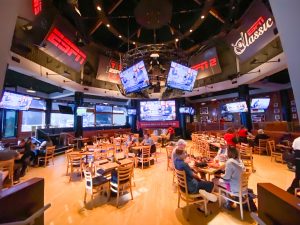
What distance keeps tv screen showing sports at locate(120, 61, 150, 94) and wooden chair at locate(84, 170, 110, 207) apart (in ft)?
12.3

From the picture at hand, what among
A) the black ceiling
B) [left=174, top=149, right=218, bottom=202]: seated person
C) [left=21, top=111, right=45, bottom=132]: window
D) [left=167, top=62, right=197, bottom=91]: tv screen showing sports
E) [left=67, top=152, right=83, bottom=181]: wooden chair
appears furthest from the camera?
[left=21, top=111, right=45, bottom=132]: window

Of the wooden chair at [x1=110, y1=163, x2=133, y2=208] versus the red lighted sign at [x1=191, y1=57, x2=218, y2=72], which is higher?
the red lighted sign at [x1=191, y1=57, x2=218, y2=72]

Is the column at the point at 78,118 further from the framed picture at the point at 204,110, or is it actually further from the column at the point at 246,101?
the framed picture at the point at 204,110

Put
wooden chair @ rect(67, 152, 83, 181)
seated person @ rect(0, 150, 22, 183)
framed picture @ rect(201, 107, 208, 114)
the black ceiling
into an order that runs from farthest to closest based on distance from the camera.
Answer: framed picture @ rect(201, 107, 208, 114)
the black ceiling
wooden chair @ rect(67, 152, 83, 181)
seated person @ rect(0, 150, 22, 183)

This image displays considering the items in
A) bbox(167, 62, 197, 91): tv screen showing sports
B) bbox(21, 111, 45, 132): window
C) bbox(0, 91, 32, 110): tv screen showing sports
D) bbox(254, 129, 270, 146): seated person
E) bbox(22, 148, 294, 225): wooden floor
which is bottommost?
bbox(22, 148, 294, 225): wooden floor

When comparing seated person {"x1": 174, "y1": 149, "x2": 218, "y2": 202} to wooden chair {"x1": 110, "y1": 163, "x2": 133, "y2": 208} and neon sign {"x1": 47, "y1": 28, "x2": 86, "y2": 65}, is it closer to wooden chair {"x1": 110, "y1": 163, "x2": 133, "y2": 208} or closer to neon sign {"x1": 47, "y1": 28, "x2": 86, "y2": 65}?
wooden chair {"x1": 110, "y1": 163, "x2": 133, "y2": 208}

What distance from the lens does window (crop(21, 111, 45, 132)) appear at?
36.2ft

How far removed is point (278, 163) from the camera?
22.4 ft

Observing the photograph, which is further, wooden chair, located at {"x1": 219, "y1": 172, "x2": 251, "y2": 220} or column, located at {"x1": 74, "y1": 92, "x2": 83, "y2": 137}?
column, located at {"x1": 74, "y1": 92, "x2": 83, "y2": 137}

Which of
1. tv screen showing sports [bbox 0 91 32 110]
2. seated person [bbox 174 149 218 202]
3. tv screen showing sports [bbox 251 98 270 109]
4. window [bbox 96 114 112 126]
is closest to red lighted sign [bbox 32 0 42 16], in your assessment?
tv screen showing sports [bbox 0 91 32 110]

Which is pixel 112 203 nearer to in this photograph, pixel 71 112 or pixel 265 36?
pixel 265 36

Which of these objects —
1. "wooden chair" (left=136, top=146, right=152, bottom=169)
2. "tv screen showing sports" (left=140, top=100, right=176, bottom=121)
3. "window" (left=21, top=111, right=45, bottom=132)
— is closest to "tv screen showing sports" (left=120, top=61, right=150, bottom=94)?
"wooden chair" (left=136, top=146, right=152, bottom=169)

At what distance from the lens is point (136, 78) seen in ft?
22.1

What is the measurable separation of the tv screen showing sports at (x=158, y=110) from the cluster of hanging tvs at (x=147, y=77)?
7.56 metres
